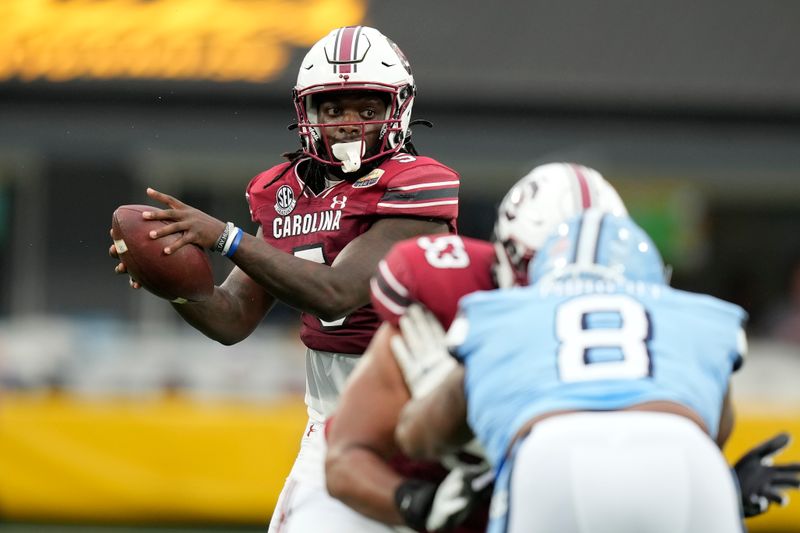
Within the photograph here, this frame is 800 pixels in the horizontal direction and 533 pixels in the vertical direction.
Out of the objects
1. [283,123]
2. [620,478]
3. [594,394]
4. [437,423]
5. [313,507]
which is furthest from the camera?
[283,123]

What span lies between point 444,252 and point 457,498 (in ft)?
1.86

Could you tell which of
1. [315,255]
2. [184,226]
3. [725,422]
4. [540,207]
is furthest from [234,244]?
[725,422]

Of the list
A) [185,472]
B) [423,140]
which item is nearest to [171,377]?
[185,472]

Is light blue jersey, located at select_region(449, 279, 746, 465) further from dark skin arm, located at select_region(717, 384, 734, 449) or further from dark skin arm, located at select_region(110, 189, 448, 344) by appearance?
dark skin arm, located at select_region(110, 189, 448, 344)

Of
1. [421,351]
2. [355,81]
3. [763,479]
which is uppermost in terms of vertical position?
[355,81]

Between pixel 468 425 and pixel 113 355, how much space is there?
8.17 meters

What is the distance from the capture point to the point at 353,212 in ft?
13.0

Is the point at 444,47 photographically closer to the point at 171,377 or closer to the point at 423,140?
the point at 423,140

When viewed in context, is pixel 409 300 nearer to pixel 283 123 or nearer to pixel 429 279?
pixel 429 279

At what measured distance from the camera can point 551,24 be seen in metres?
11.4

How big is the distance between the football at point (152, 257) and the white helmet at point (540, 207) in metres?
1.15

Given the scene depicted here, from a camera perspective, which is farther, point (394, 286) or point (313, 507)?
point (313, 507)

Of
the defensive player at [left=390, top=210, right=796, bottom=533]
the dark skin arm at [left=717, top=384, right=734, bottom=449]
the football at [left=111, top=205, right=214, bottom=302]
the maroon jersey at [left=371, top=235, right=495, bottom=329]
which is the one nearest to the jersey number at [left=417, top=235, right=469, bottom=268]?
the maroon jersey at [left=371, top=235, right=495, bottom=329]

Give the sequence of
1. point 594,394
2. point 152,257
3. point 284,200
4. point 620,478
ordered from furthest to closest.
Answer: point 284,200 < point 152,257 < point 594,394 < point 620,478
